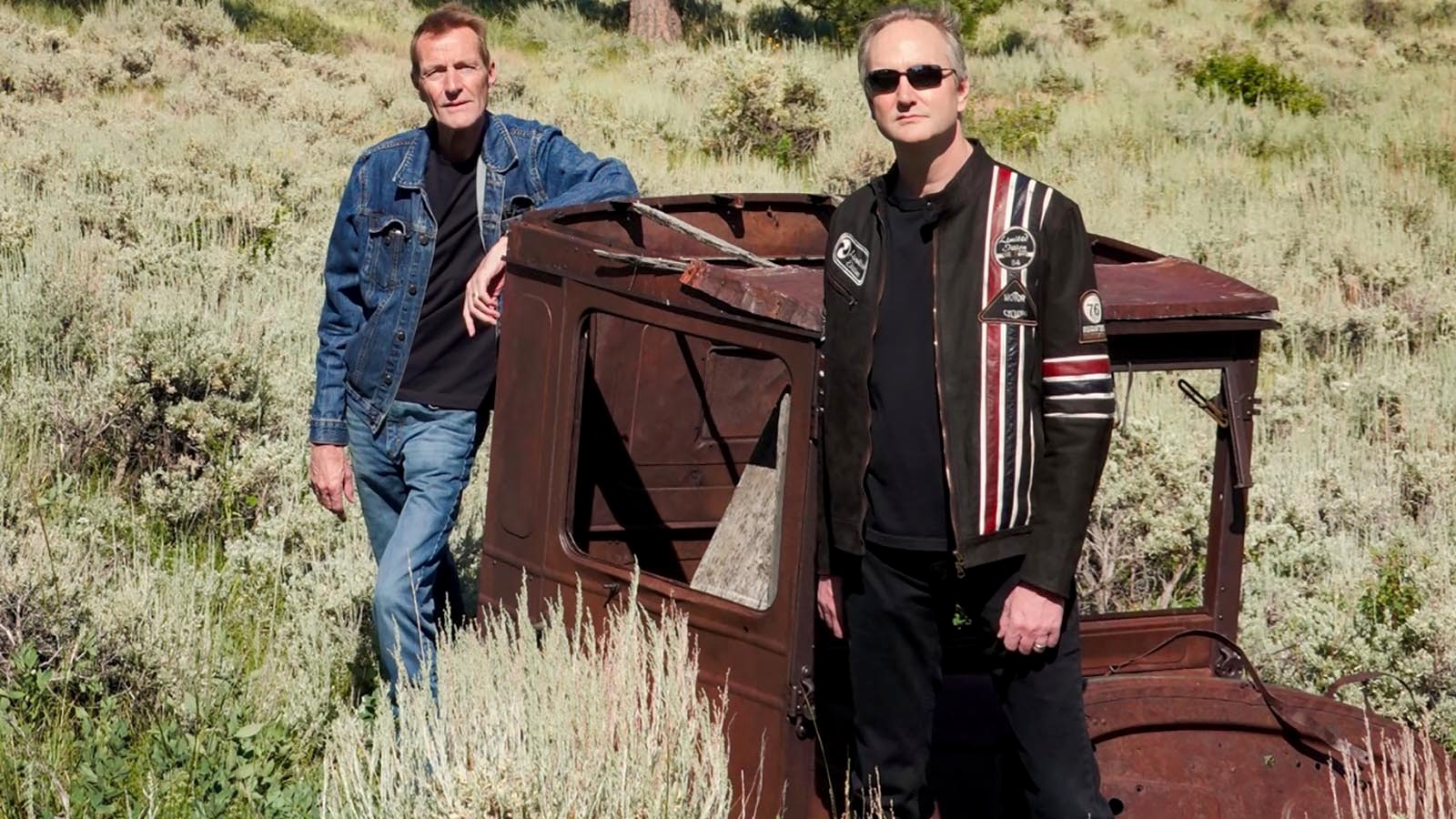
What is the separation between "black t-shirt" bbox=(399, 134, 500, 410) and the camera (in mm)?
4887

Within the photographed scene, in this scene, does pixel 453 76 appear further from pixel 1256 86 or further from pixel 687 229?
pixel 1256 86

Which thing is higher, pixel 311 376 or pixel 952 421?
pixel 952 421

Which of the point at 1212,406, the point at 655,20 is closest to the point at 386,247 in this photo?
the point at 1212,406

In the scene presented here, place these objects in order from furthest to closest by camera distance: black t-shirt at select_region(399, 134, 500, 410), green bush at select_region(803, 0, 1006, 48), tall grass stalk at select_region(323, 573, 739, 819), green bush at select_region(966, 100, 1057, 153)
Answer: green bush at select_region(803, 0, 1006, 48) → green bush at select_region(966, 100, 1057, 153) → black t-shirt at select_region(399, 134, 500, 410) → tall grass stalk at select_region(323, 573, 739, 819)

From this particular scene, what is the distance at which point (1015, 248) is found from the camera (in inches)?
134

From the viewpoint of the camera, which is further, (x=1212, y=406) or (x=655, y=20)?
(x=655, y=20)

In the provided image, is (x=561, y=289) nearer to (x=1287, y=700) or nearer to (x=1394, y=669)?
(x=1287, y=700)

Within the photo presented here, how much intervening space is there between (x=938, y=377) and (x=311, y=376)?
19.3 ft

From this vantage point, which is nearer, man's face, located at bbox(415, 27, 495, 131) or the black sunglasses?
the black sunglasses

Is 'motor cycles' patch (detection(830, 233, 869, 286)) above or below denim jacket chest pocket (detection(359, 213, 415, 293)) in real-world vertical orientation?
above

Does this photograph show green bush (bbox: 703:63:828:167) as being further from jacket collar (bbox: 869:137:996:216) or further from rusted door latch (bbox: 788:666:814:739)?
jacket collar (bbox: 869:137:996:216)

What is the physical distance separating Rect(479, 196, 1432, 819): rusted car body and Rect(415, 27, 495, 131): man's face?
0.40 metres

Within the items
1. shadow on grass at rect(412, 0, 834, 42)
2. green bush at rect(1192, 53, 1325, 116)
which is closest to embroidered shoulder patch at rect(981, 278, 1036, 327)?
green bush at rect(1192, 53, 1325, 116)

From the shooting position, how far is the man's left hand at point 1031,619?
135 inches
